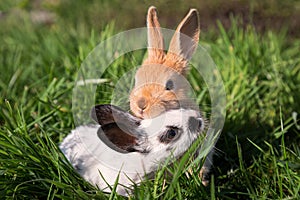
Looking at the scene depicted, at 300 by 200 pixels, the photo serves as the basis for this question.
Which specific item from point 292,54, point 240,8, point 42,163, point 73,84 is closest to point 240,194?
point 42,163

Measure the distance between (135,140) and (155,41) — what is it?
1.89 ft

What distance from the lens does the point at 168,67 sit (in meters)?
2.34

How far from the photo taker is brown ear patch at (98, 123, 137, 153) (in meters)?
2.02


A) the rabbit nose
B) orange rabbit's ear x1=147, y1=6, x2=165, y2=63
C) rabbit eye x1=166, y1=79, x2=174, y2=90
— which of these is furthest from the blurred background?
the rabbit nose

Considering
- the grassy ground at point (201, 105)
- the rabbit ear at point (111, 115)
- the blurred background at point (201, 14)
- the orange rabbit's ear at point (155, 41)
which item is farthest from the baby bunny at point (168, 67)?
the blurred background at point (201, 14)

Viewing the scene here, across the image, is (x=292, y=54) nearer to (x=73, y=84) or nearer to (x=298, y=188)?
(x=73, y=84)

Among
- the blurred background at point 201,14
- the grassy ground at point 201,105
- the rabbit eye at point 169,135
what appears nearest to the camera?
the rabbit eye at point 169,135

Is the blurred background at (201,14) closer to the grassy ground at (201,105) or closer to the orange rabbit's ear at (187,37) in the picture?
the grassy ground at (201,105)

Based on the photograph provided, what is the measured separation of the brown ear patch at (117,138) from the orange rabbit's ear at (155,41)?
484 mm

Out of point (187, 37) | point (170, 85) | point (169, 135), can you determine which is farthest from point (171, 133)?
point (187, 37)

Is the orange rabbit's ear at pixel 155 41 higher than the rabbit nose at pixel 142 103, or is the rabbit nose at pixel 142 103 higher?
the orange rabbit's ear at pixel 155 41

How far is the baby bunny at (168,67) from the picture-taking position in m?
2.20

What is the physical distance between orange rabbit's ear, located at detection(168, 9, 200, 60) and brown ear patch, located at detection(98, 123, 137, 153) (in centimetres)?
55

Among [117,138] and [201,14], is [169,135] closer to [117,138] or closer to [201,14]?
[117,138]
